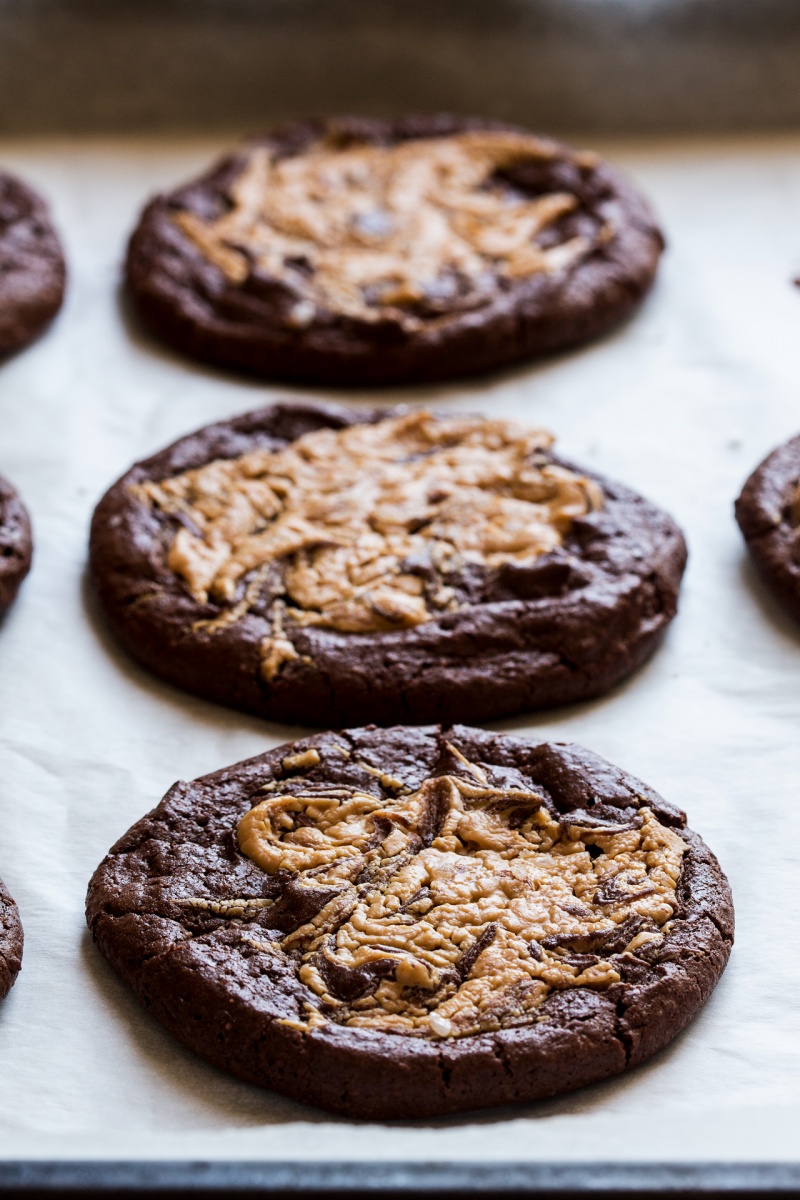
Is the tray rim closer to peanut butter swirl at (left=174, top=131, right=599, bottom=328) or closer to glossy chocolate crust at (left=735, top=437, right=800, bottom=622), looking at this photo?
glossy chocolate crust at (left=735, top=437, right=800, bottom=622)

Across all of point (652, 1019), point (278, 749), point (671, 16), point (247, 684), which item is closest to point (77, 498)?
point (247, 684)

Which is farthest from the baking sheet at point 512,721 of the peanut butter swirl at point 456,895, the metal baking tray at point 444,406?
the peanut butter swirl at point 456,895

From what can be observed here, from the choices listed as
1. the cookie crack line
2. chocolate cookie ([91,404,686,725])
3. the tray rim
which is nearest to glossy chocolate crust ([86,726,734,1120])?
the cookie crack line

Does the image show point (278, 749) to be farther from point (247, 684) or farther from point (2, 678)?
point (2, 678)

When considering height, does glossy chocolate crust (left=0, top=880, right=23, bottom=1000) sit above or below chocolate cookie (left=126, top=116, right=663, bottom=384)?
below

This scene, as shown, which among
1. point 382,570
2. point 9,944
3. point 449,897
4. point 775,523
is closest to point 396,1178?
point 449,897

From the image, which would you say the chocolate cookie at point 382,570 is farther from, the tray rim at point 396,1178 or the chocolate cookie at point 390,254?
the tray rim at point 396,1178
